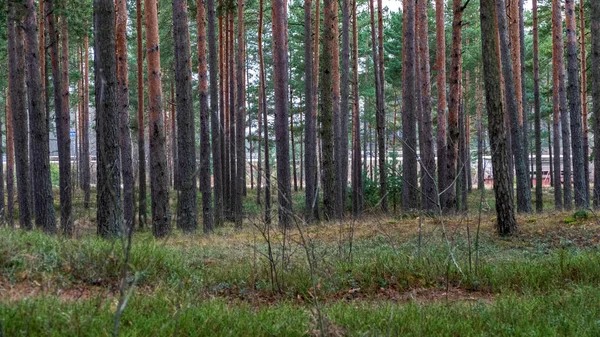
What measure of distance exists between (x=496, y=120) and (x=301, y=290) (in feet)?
18.3

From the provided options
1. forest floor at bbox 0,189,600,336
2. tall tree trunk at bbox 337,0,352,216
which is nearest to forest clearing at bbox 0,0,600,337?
forest floor at bbox 0,189,600,336

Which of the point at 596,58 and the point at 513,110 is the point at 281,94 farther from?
the point at 596,58

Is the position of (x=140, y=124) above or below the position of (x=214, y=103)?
below

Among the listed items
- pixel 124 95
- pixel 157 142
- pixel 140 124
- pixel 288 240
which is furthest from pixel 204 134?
pixel 288 240

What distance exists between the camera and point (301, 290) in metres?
6.04

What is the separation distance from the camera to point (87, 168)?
89.1ft

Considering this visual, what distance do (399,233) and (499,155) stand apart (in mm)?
2507

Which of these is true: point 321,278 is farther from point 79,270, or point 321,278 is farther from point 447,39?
point 447,39

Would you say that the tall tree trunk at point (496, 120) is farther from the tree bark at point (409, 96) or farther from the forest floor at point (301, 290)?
the tree bark at point (409, 96)

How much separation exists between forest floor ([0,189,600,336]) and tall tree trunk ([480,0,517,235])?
2.21ft

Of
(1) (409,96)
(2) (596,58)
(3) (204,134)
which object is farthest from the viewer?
(1) (409,96)

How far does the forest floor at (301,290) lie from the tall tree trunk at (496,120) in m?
0.67

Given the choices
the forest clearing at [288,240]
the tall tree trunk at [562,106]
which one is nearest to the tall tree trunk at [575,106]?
the forest clearing at [288,240]

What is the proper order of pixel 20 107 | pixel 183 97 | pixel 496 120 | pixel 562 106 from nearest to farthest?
pixel 496 120
pixel 183 97
pixel 20 107
pixel 562 106
